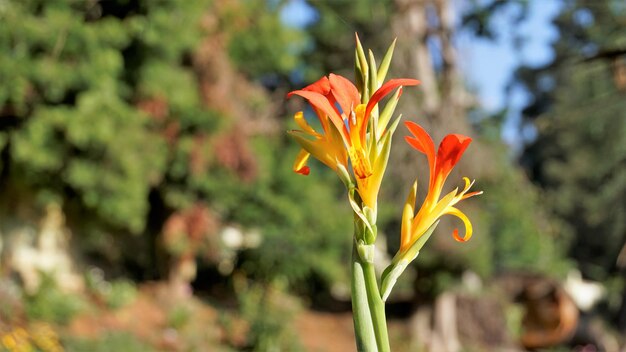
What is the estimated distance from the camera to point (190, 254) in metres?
14.1

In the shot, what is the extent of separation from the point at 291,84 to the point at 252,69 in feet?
10.8

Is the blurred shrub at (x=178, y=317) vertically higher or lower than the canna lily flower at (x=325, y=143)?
higher

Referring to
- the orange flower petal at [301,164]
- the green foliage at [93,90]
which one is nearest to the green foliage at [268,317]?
the green foliage at [93,90]

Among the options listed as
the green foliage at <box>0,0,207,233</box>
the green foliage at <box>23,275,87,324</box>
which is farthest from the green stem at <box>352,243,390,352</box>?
the green foliage at <box>23,275,87,324</box>

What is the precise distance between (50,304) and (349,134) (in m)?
10.5

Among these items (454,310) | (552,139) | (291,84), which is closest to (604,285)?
(552,139)

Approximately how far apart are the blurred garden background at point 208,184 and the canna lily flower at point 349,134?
7352 mm

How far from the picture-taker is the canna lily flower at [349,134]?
1333 millimetres

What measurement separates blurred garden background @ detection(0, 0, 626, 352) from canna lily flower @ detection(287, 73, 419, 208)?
24.1 ft

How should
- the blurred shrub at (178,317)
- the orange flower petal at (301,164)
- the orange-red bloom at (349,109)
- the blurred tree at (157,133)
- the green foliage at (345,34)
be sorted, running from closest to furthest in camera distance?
the orange-red bloom at (349,109), the orange flower petal at (301,164), the blurred tree at (157,133), the green foliage at (345,34), the blurred shrub at (178,317)

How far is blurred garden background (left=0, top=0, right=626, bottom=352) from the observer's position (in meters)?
10.9

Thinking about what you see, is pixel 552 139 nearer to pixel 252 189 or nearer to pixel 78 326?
pixel 252 189

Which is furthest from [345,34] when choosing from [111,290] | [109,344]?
[109,344]

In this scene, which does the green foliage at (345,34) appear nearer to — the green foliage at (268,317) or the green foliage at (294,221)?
the green foliage at (294,221)
